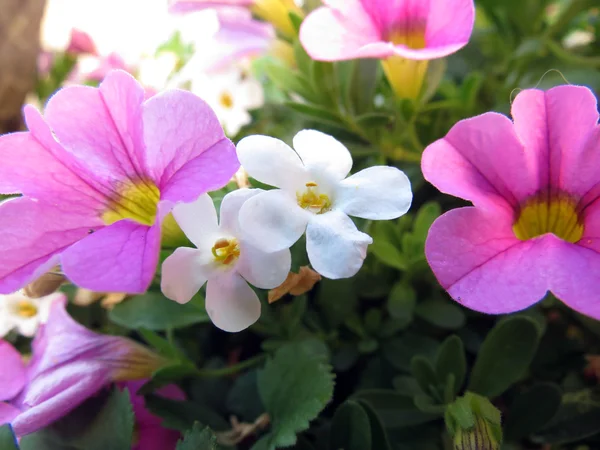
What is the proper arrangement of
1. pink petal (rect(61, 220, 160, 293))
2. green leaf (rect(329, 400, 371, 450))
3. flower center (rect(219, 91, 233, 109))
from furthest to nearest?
flower center (rect(219, 91, 233, 109)) < green leaf (rect(329, 400, 371, 450)) < pink petal (rect(61, 220, 160, 293))

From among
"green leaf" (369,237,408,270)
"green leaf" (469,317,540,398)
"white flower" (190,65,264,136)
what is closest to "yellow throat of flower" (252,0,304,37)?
"white flower" (190,65,264,136)

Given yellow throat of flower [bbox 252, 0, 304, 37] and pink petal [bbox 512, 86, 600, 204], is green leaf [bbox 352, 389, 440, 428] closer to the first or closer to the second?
pink petal [bbox 512, 86, 600, 204]

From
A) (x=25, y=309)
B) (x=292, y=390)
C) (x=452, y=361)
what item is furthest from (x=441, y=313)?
(x=25, y=309)

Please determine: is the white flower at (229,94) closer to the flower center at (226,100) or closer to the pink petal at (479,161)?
the flower center at (226,100)

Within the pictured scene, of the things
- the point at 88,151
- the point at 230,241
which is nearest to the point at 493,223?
the point at 230,241

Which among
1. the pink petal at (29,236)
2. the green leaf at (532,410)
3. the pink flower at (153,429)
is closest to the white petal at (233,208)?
the pink petal at (29,236)

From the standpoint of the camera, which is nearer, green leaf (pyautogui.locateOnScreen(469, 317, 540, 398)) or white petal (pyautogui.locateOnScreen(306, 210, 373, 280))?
white petal (pyautogui.locateOnScreen(306, 210, 373, 280))

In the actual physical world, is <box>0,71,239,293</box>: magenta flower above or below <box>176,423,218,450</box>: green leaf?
above

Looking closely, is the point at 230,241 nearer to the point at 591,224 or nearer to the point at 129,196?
the point at 129,196
